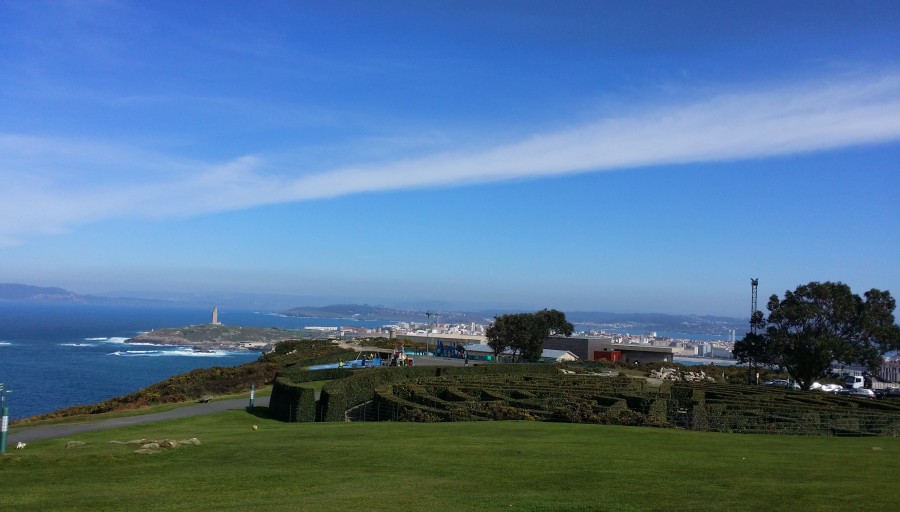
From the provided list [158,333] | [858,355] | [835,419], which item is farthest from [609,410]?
[158,333]

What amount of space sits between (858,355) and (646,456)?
122 ft

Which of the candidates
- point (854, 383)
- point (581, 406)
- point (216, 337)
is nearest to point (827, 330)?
point (854, 383)

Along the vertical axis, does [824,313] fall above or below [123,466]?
above

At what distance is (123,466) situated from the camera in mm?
15992

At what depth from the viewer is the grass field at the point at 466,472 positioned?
11.3 meters

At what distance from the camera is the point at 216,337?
6093 inches

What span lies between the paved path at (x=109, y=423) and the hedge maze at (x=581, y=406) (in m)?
2.88

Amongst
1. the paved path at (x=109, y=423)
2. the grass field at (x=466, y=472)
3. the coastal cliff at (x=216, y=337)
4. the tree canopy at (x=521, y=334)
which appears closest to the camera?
the grass field at (x=466, y=472)

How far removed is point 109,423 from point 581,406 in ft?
56.6

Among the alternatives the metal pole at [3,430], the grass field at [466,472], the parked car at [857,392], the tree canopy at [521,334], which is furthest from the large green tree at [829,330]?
the metal pole at [3,430]

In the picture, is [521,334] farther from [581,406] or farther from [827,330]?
[581,406]

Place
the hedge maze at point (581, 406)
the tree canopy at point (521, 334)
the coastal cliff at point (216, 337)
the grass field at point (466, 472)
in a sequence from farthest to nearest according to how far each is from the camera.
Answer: the coastal cliff at point (216, 337) < the tree canopy at point (521, 334) < the hedge maze at point (581, 406) < the grass field at point (466, 472)

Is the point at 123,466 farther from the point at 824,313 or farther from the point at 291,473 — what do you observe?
the point at 824,313

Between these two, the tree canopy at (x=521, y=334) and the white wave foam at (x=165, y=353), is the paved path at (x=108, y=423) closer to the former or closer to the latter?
the tree canopy at (x=521, y=334)
